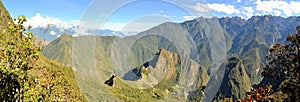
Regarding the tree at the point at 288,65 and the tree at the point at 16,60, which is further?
the tree at the point at 288,65

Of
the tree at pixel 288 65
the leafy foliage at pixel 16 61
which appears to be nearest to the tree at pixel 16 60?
the leafy foliage at pixel 16 61

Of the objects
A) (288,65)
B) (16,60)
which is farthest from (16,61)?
(288,65)

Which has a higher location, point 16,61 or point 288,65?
point 288,65

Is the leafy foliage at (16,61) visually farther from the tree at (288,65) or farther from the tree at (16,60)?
the tree at (288,65)

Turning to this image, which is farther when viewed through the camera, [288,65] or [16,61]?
[288,65]

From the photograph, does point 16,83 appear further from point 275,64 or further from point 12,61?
point 275,64

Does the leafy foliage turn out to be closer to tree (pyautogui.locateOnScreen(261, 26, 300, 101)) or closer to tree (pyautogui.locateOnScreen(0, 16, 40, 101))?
tree (pyautogui.locateOnScreen(0, 16, 40, 101))

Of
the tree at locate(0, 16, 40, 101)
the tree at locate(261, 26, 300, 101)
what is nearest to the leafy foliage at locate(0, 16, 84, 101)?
the tree at locate(0, 16, 40, 101)

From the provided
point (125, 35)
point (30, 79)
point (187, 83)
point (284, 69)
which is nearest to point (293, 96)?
point (284, 69)

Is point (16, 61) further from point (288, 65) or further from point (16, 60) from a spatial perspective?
point (288, 65)
